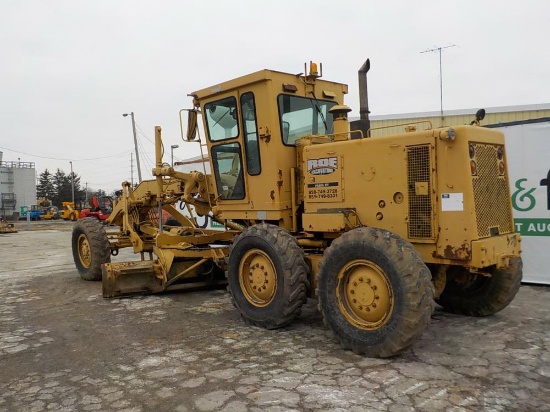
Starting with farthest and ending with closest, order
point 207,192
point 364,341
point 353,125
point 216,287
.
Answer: point 216,287 < point 207,192 < point 353,125 < point 364,341

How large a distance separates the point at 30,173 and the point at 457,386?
71.3m

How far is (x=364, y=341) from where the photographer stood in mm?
4504

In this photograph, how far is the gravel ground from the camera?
12.1 ft

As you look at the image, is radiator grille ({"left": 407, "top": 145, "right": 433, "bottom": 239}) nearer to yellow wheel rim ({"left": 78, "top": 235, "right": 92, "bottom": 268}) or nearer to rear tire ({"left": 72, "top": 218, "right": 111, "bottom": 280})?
rear tire ({"left": 72, "top": 218, "right": 111, "bottom": 280})

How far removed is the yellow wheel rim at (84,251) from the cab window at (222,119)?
4223 mm

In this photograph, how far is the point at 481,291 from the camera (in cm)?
583

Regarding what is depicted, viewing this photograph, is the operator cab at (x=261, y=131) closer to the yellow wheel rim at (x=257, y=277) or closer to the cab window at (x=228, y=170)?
the cab window at (x=228, y=170)

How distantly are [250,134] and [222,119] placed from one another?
0.61 meters

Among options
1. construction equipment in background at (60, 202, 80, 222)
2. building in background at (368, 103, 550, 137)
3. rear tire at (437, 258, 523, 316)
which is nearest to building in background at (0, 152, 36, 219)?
construction equipment in background at (60, 202, 80, 222)

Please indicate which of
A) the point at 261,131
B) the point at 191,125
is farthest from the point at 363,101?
the point at 191,125

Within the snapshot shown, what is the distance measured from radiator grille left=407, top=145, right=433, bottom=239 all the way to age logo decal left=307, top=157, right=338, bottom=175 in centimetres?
94

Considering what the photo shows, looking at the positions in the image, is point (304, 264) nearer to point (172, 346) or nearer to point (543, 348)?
point (172, 346)

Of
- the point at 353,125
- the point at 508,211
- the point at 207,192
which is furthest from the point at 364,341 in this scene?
the point at 207,192

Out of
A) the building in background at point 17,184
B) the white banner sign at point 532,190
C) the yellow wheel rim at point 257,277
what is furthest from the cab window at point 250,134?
the building in background at point 17,184
